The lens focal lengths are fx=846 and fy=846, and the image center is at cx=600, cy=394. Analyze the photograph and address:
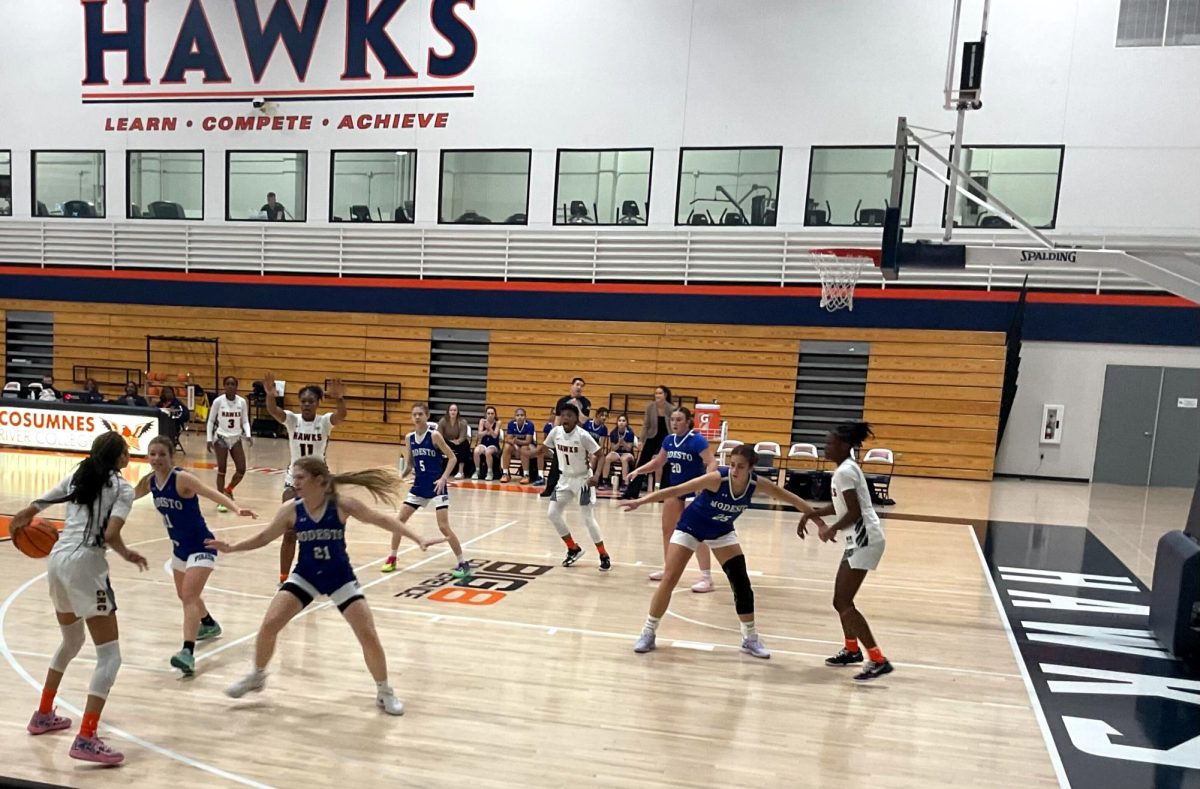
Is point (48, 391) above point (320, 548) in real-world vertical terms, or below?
below

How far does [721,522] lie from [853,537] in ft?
3.35

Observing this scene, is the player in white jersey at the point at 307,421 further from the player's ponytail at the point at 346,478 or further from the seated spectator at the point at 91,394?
the seated spectator at the point at 91,394

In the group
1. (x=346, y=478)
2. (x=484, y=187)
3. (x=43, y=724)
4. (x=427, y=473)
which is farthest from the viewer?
(x=484, y=187)

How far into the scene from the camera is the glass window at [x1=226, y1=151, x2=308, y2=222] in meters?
21.7

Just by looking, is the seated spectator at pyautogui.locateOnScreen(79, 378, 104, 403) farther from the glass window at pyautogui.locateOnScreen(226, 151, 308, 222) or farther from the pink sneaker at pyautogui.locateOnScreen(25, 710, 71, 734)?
the pink sneaker at pyautogui.locateOnScreen(25, 710, 71, 734)

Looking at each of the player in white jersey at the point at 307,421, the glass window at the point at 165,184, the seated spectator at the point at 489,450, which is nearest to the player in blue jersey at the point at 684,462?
the player in white jersey at the point at 307,421

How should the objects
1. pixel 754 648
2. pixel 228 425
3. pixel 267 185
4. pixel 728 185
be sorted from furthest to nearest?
pixel 267 185, pixel 728 185, pixel 228 425, pixel 754 648

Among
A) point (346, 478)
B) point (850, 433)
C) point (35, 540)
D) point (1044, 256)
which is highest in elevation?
point (1044, 256)

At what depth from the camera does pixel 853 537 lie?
6.58m

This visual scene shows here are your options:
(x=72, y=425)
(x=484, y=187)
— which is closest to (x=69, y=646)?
(x=72, y=425)

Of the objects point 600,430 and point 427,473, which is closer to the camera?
point 427,473

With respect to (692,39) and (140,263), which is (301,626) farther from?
(140,263)

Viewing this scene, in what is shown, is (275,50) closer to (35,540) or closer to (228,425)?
(228,425)

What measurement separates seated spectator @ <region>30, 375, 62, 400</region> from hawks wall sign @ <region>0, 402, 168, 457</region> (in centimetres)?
196
